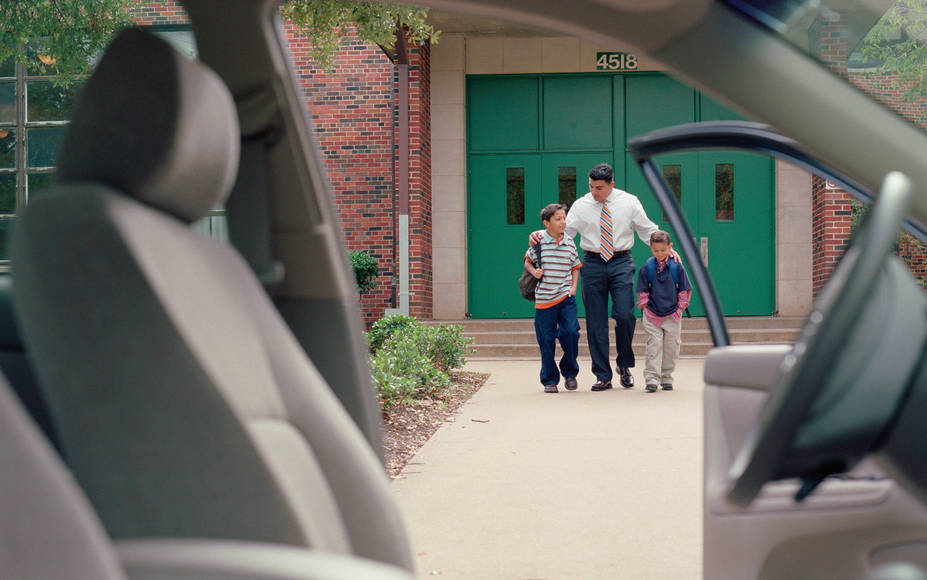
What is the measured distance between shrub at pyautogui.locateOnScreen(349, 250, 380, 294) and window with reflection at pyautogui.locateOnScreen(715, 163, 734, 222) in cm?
586

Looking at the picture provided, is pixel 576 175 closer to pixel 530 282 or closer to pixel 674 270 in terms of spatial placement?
pixel 674 270

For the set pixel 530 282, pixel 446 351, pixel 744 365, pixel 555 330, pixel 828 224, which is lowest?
pixel 446 351

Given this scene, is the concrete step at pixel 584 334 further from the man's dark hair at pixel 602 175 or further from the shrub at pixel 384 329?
the man's dark hair at pixel 602 175

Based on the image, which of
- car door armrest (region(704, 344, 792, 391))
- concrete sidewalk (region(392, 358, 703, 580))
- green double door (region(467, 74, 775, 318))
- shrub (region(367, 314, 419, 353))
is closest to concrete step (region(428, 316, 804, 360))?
green double door (region(467, 74, 775, 318))

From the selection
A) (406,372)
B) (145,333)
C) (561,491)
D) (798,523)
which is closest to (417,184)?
(406,372)

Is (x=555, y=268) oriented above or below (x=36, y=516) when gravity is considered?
below

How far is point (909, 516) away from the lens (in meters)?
1.92

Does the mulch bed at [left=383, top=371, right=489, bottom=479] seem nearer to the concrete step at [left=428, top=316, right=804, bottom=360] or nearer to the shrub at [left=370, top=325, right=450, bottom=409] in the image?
the shrub at [left=370, top=325, right=450, bottom=409]

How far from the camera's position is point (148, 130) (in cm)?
154

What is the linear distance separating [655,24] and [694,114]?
1491cm

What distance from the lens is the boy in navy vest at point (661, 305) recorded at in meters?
8.72

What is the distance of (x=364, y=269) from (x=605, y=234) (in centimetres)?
642

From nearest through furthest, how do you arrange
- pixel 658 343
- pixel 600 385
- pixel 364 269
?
pixel 658 343 < pixel 600 385 < pixel 364 269

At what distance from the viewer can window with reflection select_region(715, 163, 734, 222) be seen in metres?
15.5
